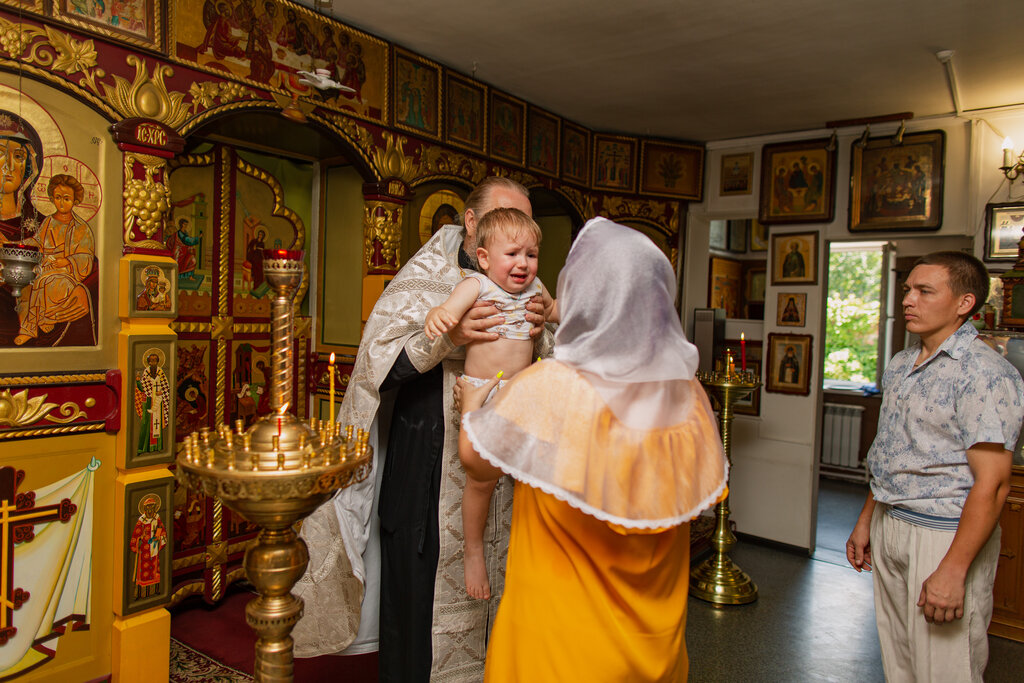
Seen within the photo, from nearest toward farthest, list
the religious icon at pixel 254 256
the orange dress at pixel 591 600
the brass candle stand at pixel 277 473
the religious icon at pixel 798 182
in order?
the brass candle stand at pixel 277 473, the orange dress at pixel 591 600, the religious icon at pixel 254 256, the religious icon at pixel 798 182

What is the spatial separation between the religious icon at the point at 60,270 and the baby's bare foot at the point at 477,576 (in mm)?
1935

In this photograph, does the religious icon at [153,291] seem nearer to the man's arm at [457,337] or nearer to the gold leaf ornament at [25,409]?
the gold leaf ornament at [25,409]

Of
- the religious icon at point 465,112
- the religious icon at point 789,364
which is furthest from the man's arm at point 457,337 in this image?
the religious icon at point 789,364

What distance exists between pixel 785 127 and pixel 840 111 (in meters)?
0.54

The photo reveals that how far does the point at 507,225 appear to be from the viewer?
2066 millimetres

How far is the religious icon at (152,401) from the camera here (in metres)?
3.02

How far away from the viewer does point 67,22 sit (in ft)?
8.82

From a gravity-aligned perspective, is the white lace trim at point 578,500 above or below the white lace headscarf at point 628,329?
below

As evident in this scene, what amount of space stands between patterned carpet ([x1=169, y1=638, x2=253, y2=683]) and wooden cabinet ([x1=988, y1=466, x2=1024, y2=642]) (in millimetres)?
4547

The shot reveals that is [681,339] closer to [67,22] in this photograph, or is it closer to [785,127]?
[67,22]

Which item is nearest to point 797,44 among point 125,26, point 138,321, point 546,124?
point 546,124

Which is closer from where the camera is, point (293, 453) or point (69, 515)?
point (293, 453)

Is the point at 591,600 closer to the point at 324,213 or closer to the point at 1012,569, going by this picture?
the point at 324,213

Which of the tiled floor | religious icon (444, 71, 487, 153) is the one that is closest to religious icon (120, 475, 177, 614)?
the tiled floor
